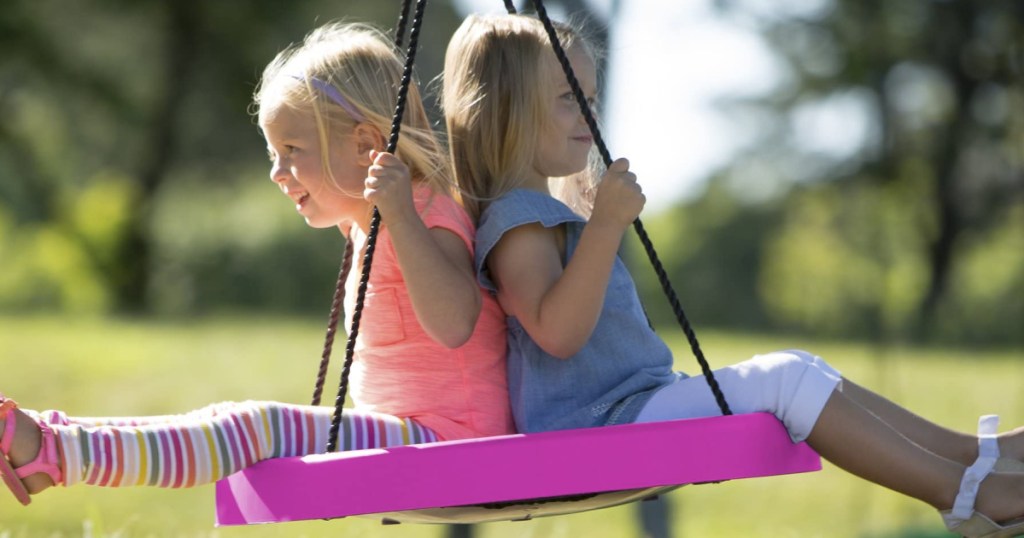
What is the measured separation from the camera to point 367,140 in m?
2.84

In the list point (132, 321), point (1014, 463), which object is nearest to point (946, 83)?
point (132, 321)

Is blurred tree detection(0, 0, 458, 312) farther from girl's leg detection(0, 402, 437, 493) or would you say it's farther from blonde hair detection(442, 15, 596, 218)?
girl's leg detection(0, 402, 437, 493)

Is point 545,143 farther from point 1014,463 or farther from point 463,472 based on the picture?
point 1014,463

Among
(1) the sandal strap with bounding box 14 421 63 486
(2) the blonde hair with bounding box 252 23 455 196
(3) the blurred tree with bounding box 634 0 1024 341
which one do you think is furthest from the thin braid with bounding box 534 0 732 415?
(3) the blurred tree with bounding box 634 0 1024 341

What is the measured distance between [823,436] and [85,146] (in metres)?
18.9

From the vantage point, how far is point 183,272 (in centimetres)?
1875

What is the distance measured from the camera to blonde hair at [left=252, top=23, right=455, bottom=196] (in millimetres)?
2789

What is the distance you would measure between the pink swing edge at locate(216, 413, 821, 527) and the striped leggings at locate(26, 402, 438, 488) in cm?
15

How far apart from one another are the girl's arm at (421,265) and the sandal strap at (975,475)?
1058 millimetres

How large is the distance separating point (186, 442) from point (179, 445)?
14mm

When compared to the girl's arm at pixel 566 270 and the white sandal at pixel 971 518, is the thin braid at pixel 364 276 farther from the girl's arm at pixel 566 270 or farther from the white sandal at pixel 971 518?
the white sandal at pixel 971 518

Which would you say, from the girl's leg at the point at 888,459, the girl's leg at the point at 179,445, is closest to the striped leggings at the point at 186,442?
the girl's leg at the point at 179,445

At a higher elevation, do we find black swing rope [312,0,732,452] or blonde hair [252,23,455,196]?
blonde hair [252,23,455,196]

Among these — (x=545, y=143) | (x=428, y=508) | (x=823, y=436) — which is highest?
(x=545, y=143)
